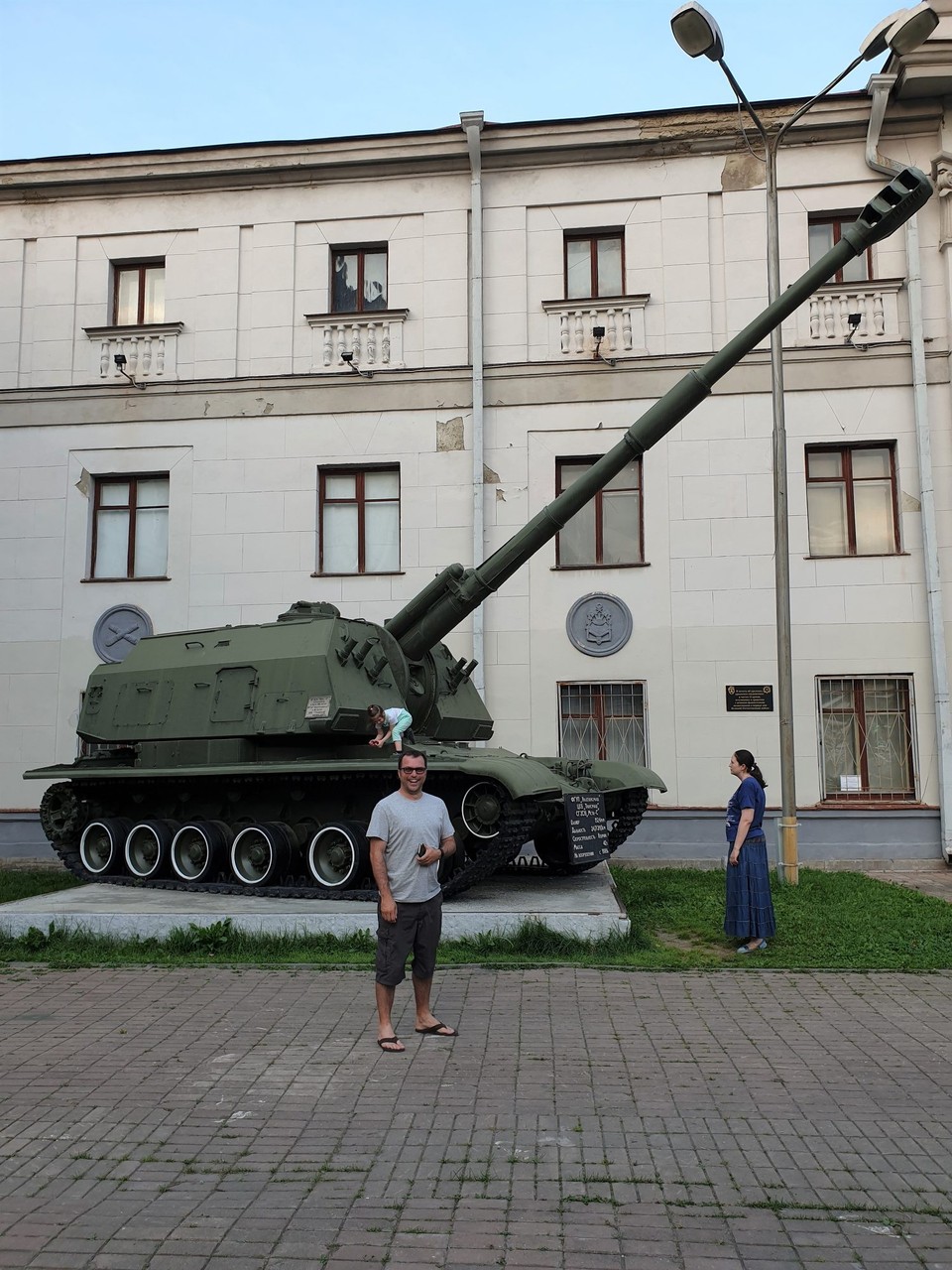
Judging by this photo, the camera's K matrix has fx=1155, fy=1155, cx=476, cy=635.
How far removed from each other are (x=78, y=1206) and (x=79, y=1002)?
3475mm

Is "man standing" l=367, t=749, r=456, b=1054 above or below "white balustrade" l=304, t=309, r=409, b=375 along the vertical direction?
below

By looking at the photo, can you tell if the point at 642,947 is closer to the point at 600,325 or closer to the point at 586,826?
the point at 586,826

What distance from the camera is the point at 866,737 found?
Result: 50.0 ft

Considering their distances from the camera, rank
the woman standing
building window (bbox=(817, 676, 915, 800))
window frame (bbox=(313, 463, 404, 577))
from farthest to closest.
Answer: window frame (bbox=(313, 463, 404, 577)) → building window (bbox=(817, 676, 915, 800)) → the woman standing

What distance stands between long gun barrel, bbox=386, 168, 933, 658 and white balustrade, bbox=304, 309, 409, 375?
6.12 m

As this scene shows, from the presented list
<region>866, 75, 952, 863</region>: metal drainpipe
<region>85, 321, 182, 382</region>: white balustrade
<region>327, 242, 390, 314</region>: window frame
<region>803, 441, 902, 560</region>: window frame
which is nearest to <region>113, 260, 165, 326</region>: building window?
<region>85, 321, 182, 382</region>: white balustrade

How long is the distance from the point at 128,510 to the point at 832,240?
10.9m

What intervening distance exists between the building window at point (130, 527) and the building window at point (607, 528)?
233 inches

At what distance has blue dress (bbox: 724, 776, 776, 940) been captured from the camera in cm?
865

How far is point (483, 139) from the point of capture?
54.2 feet

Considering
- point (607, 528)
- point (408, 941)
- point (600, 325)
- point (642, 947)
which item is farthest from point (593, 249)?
point (408, 941)

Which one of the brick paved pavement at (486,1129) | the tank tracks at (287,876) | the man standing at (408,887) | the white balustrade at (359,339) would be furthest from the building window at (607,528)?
the man standing at (408,887)

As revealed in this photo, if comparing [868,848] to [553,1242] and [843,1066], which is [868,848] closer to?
[843,1066]

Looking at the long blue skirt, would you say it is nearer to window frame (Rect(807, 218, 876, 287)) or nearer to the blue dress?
the blue dress
